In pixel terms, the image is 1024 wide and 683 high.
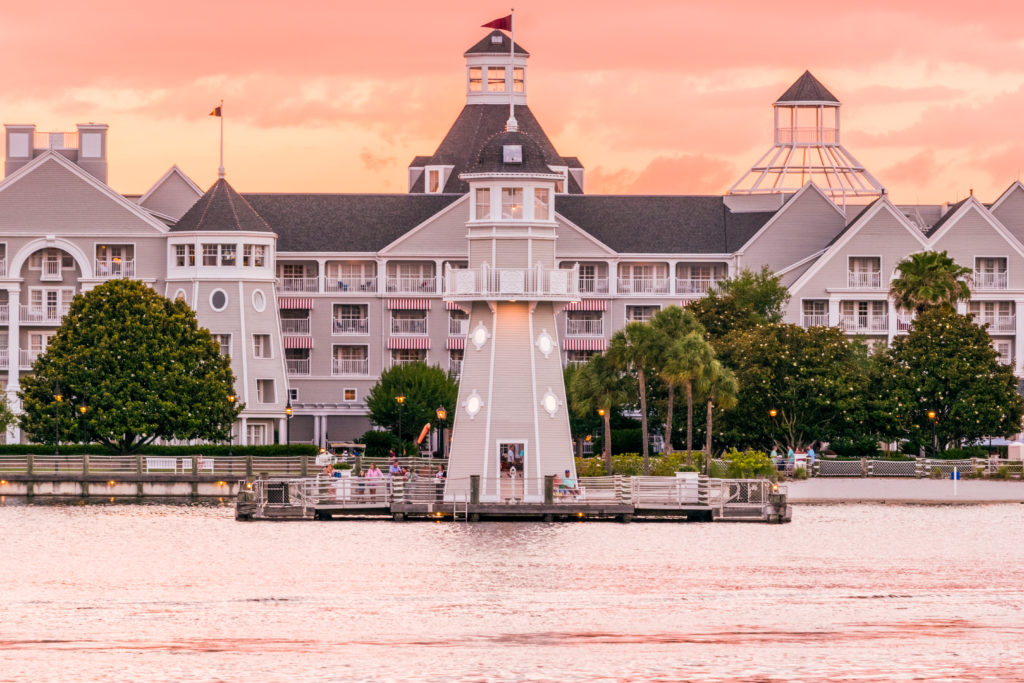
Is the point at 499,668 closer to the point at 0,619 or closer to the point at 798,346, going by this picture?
the point at 0,619

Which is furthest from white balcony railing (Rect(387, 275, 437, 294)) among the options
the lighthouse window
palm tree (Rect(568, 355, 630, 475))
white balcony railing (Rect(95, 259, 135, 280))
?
the lighthouse window

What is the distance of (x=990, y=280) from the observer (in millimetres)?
124188

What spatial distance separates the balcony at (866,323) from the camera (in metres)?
124

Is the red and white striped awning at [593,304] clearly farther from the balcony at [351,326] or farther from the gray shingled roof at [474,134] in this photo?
the gray shingled roof at [474,134]

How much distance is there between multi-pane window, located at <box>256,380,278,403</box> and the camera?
113 metres

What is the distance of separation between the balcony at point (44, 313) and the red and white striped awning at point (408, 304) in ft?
59.6

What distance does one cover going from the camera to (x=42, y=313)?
120m

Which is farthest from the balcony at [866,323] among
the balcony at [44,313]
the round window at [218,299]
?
the balcony at [44,313]

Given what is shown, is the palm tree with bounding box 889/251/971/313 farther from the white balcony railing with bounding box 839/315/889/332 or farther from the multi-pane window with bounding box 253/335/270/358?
the multi-pane window with bounding box 253/335/270/358

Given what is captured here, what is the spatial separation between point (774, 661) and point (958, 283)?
6879 centimetres

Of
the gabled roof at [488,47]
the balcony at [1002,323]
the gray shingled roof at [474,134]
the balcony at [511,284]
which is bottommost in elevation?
the balcony at [511,284]

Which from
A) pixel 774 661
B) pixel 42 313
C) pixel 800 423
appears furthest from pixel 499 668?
pixel 42 313

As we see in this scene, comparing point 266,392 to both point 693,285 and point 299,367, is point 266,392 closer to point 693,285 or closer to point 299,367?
point 299,367

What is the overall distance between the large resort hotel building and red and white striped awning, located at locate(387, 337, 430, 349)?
0.34ft
